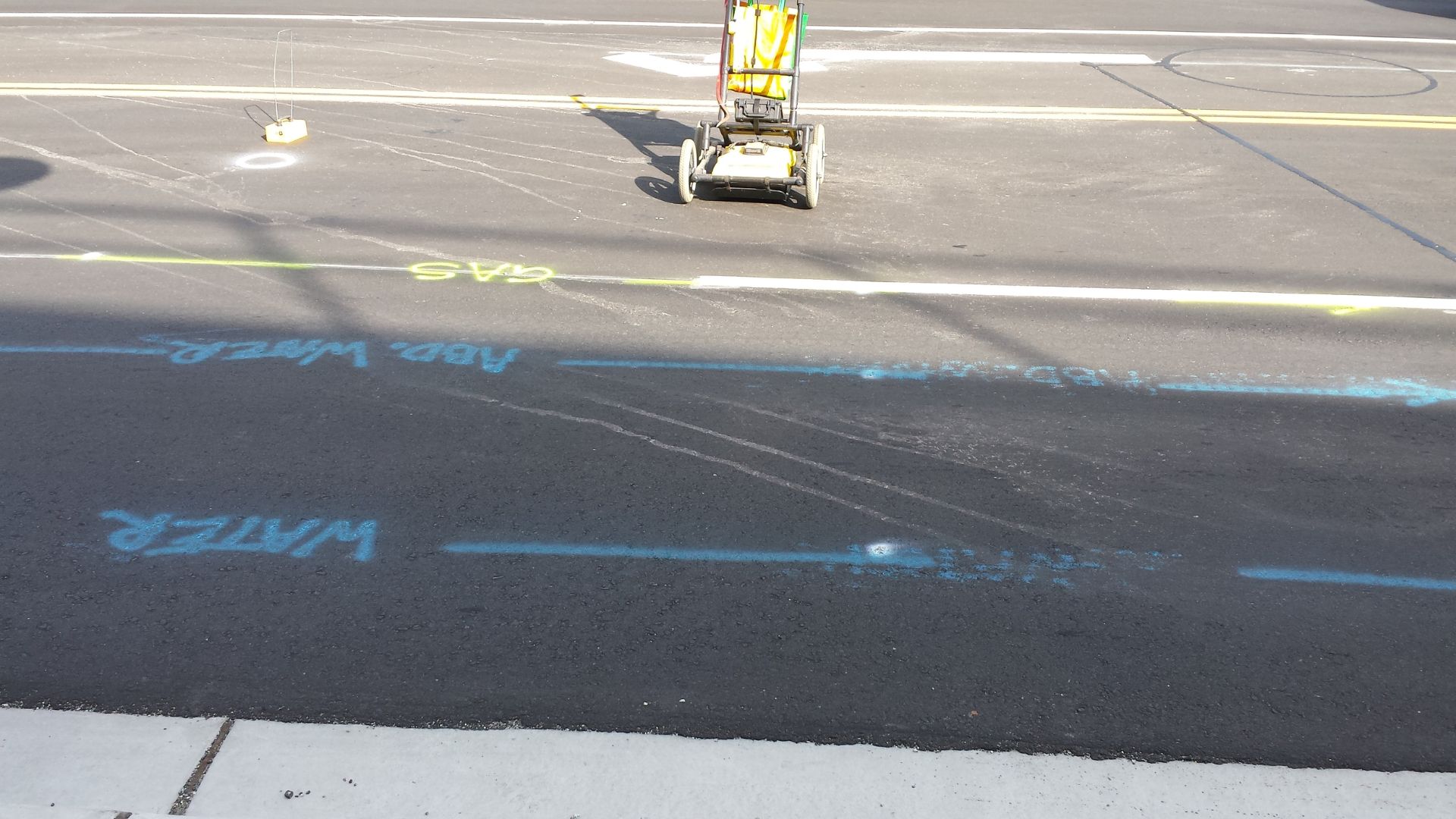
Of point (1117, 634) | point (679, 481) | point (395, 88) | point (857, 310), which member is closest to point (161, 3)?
point (395, 88)

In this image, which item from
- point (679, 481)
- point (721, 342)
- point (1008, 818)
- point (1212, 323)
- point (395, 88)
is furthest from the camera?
point (395, 88)

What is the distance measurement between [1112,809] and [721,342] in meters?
4.49

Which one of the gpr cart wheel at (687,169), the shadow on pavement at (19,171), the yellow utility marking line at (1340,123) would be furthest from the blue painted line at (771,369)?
the yellow utility marking line at (1340,123)

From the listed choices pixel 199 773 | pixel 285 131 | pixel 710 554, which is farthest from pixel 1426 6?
pixel 199 773

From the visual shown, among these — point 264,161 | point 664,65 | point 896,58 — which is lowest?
point 264,161

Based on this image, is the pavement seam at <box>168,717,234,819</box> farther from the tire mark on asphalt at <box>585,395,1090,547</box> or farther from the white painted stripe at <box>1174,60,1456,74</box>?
the white painted stripe at <box>1174,60,1456,74</box>

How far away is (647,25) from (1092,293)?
1470 cm

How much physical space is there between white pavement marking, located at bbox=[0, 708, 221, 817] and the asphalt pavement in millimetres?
148

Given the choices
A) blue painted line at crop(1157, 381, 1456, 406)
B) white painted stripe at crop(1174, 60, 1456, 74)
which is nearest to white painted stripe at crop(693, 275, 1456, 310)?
blue painted line at crop(1157, 381, 1456, 406)

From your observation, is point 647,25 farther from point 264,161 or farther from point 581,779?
point 581,779

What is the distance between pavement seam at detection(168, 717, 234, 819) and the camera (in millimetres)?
3588

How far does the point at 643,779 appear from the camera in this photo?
378cm

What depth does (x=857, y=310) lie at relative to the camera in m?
8.30

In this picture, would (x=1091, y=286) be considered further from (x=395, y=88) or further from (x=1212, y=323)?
(x=395, y=88)
